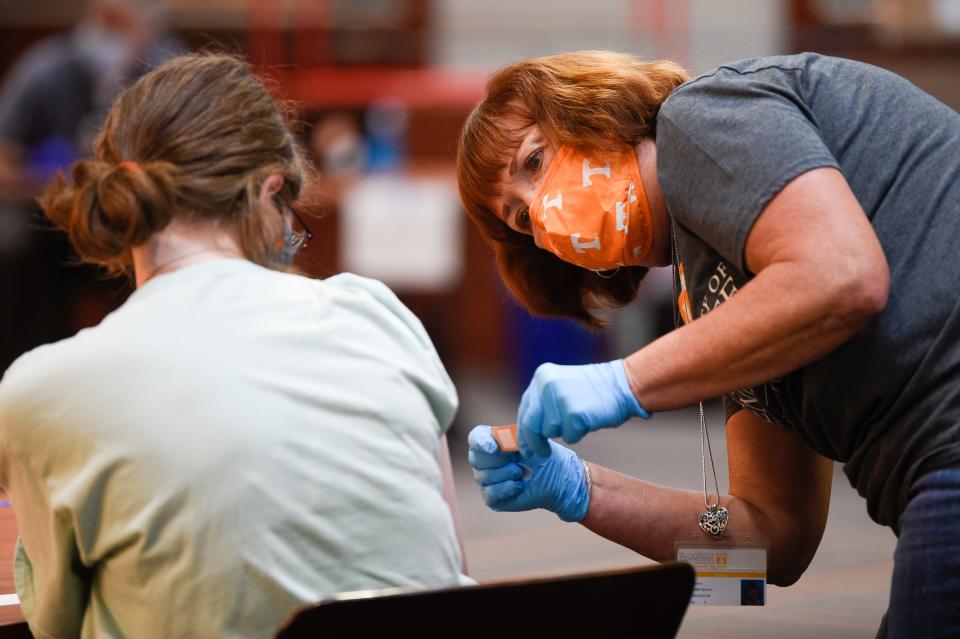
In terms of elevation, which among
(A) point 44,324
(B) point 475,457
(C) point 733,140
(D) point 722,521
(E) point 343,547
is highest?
(C) point 733,140

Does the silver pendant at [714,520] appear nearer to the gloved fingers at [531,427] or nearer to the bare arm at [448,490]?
the gloved fingers at [531,427]

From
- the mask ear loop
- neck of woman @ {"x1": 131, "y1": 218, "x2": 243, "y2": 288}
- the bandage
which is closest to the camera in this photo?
neck of woman @ {"x1": 131, "y1": 218, "x2": 243, "y2": 288}

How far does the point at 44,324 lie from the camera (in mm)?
4742

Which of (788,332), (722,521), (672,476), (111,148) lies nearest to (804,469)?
(722,521)

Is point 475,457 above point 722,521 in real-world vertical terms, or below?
above

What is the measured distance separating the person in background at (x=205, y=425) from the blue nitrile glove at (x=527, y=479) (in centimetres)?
35

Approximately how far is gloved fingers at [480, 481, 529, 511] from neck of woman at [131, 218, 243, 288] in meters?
0.56

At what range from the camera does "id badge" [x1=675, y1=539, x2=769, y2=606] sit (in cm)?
162

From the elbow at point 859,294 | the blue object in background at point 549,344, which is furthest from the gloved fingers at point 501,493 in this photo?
the blue object in background at point 549,344

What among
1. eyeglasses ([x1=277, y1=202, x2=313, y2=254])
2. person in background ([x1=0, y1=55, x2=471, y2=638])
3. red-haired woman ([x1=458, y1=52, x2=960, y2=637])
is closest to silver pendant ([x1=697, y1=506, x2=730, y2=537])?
red-haired woman ([x1=458, y1=52, x2=960, y2=637])

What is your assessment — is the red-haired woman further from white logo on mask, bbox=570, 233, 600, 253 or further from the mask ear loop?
the mask ear loop

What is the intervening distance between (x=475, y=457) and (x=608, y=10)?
6.45 meters

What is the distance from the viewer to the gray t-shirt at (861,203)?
1.31 m

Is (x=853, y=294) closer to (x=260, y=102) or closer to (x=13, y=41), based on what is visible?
(x=260, y=102)
